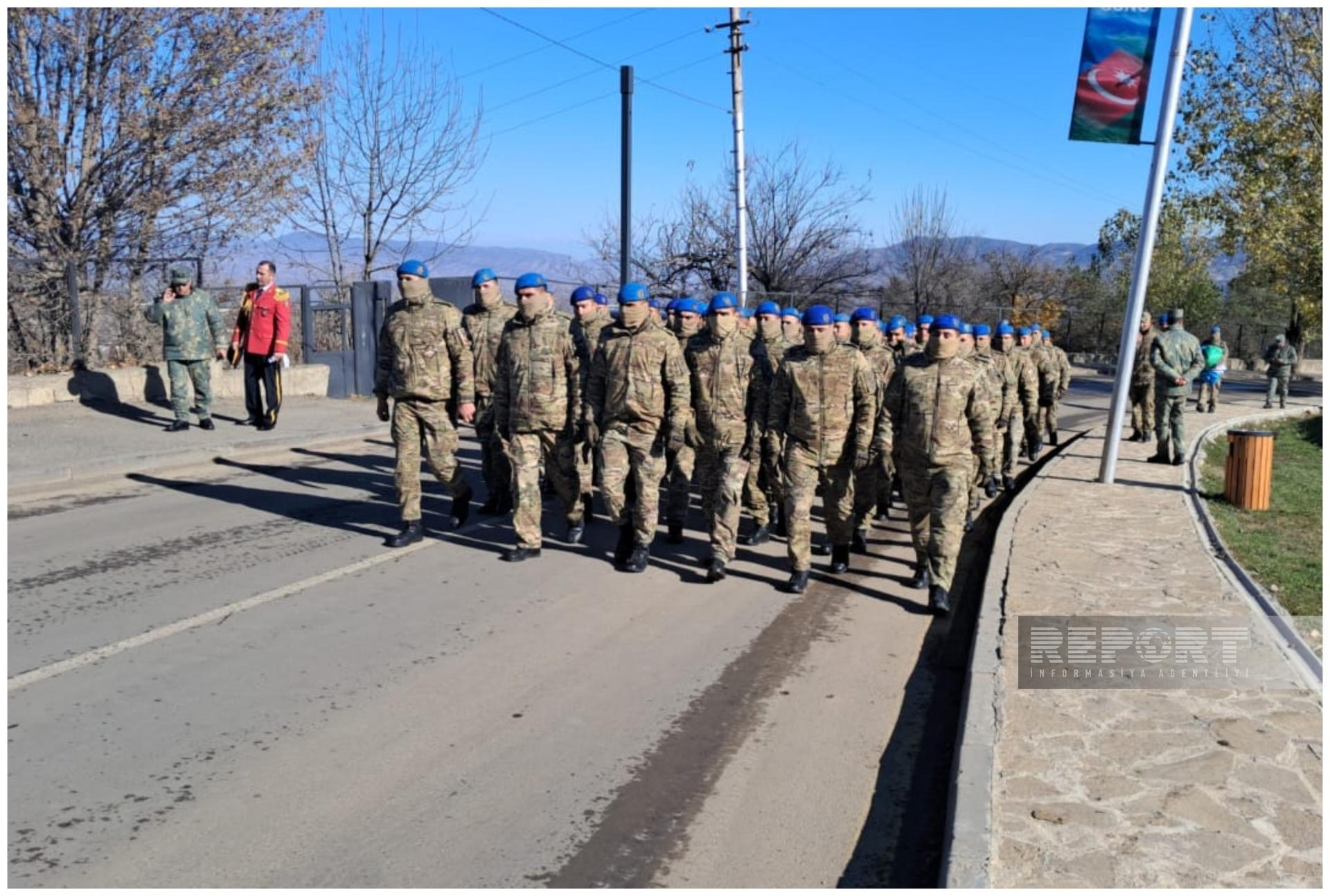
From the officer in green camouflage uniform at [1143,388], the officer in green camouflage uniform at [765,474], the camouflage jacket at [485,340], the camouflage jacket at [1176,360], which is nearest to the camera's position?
the officer in green camouflage uniform at [765,474]

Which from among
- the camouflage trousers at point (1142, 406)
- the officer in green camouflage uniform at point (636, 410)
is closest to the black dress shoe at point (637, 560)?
the officer in green camouflage uniform at point (636, 410)

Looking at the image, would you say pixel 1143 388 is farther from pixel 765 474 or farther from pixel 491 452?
pixel 491 452

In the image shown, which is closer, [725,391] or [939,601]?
[939,601]

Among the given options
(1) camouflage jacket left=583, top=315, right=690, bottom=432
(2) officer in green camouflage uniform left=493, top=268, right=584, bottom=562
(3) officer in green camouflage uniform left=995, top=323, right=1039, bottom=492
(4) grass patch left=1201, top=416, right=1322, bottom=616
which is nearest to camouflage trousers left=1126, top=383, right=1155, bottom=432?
(4) grass patch left=1201, top=416, right=1322, bottom=616

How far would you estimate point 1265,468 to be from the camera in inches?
436

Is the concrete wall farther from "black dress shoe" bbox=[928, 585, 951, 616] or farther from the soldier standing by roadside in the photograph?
the soldier standing by roadside

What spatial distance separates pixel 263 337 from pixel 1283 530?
11518 millimetres

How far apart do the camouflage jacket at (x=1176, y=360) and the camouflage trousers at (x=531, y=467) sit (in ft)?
26.7

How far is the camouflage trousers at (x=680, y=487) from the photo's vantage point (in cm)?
913

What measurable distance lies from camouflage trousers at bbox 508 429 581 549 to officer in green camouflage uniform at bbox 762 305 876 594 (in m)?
1.81

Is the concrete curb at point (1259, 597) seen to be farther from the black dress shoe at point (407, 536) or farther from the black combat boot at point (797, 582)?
the black dress shoe at point (407, 536)

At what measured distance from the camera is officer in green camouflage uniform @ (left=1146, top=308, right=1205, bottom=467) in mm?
13375

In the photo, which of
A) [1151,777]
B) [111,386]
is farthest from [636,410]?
[111,386]

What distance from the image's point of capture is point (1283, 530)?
9938 millimetres
